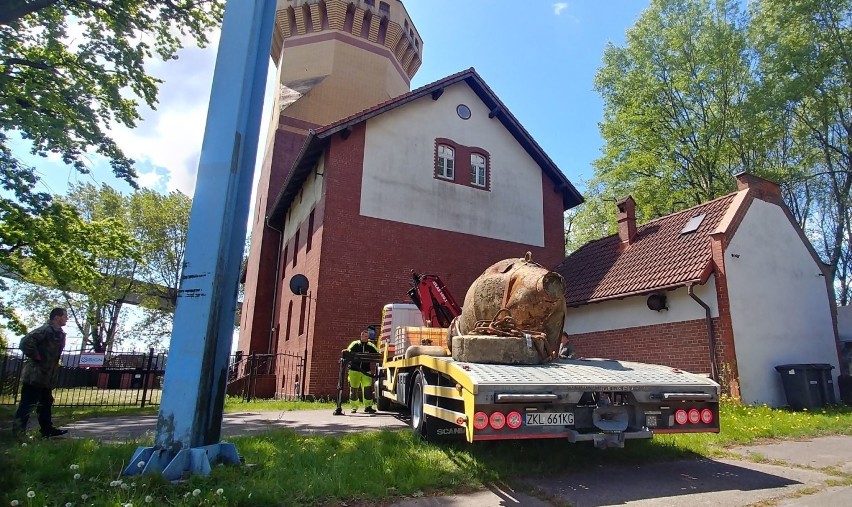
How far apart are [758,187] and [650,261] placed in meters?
3.42

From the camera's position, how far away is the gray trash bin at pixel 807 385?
11852mm

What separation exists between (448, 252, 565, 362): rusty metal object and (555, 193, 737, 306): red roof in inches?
A: 288

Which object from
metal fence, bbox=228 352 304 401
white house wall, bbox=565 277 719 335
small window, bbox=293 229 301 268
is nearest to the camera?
white house wall, bbox=565 277 719 335

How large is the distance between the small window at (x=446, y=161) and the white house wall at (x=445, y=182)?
0.25 m

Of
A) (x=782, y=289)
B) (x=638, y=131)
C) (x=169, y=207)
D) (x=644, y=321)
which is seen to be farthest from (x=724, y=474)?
(x=169, y=207)

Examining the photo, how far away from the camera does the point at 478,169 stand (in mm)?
19781

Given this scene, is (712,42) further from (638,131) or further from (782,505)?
(782,505)

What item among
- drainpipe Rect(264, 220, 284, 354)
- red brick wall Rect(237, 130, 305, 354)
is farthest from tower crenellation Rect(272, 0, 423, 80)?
drainpipe Rect(264, 220, 284, 354)

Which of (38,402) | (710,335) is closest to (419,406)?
(38,402)

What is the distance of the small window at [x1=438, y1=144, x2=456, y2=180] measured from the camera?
19062 millimetres

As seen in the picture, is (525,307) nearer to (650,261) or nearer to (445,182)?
(650,261)

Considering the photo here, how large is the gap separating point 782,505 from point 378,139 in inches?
617

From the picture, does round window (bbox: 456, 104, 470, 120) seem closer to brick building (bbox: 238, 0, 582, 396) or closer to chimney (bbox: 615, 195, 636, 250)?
brick building (bbox: 238, 0, 582, 396)

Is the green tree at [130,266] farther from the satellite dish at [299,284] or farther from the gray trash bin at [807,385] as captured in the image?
the gray trash bin at [807,385]
